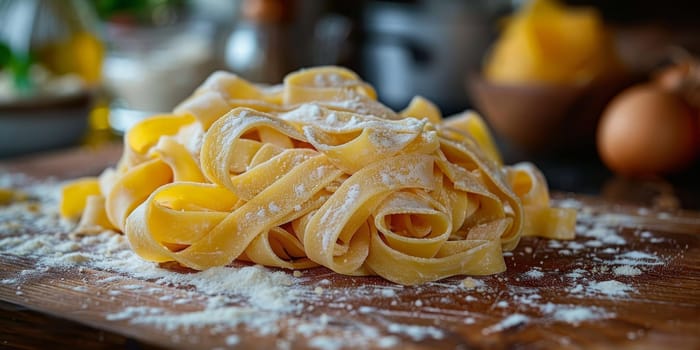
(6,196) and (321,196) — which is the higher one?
(321,196)

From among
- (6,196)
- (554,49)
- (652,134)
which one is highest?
(554,49)

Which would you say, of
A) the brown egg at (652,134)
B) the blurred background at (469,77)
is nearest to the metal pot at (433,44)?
the blurred background at (469,77)

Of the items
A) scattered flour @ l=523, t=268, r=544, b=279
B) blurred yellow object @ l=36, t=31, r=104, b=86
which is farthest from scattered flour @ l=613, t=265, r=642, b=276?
blurred yellow object @ l=36, t=31, r=104, b=86

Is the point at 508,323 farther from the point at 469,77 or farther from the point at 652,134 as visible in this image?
the point at 469,77

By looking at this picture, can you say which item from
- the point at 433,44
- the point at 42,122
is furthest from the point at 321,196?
the point at 433,44

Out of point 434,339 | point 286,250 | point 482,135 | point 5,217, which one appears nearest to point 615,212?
point 482,135

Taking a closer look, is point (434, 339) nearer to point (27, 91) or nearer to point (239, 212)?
point (239, 212)
